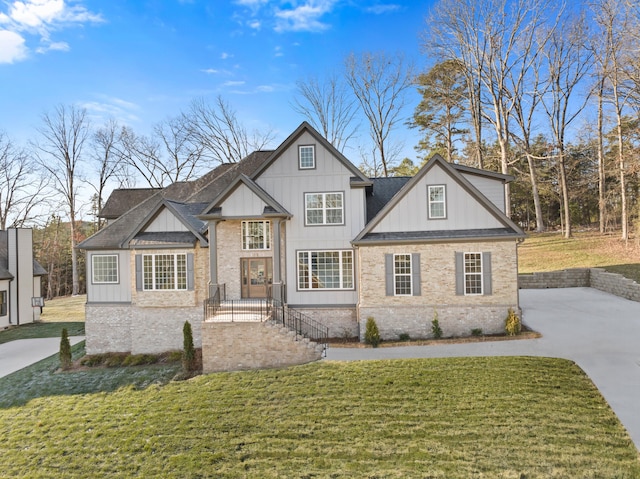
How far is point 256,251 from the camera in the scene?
14.6 metres

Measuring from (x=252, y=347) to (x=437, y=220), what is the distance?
800cm

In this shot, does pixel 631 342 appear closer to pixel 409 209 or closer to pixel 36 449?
pixel 409 209

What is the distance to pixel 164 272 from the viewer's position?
14.4 meters

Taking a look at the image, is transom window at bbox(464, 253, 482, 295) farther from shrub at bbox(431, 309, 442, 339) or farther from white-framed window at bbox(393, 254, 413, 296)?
white-framed window at bbox(393, 254, 413, 296)

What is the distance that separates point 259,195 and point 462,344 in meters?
9.06

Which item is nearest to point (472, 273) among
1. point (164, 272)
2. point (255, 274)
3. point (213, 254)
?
point (255, 274)

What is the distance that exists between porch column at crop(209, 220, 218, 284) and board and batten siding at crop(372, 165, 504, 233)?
20.6ft

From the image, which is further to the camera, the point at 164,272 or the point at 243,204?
the point at 164,272

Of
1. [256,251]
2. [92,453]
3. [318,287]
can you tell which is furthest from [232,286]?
[92,453]

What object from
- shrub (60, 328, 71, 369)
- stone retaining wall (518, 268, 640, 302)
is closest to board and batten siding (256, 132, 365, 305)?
shrub (60, 328, 71, 369)

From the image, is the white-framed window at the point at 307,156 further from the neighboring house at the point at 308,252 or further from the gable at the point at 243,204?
the gable at the point at 243,204

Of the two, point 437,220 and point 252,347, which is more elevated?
point 437,220

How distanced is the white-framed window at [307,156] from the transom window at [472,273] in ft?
22.7

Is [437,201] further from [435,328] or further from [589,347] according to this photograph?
[589,347]
